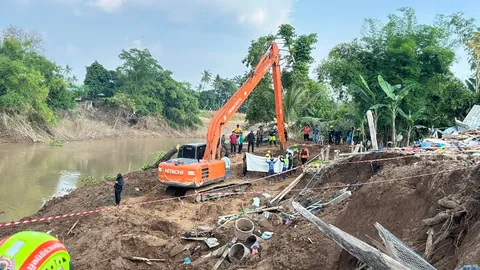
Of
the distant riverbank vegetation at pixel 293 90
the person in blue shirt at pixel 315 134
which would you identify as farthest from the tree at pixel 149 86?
the person in blue shirt at pixel 315 134

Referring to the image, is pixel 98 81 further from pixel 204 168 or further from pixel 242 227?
pixel 242 227

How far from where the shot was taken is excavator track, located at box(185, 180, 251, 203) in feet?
41.8

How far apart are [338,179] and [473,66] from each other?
23.8 m

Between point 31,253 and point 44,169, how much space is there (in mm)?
22288

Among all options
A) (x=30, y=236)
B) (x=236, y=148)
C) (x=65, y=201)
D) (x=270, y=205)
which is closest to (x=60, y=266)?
(x=30, y=236)

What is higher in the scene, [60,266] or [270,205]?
[60,266]

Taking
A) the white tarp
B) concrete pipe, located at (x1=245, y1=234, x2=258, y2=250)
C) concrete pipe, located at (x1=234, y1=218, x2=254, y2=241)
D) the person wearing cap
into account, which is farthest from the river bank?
the person wearing cap

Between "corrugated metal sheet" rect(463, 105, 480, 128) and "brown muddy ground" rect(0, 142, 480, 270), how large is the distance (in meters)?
7.40

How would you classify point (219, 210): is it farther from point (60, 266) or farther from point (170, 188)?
point (60, 266)

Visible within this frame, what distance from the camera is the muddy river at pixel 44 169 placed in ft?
51.3

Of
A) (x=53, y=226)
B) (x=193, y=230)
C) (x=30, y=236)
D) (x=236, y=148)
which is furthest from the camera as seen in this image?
(x=236, y=148)

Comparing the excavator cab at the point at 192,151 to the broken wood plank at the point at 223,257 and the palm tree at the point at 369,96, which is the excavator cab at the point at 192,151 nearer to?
the broken wood plank at the point at 223,257

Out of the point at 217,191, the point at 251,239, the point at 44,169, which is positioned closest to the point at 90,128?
the point at 44,169

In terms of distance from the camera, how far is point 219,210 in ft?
37.3
